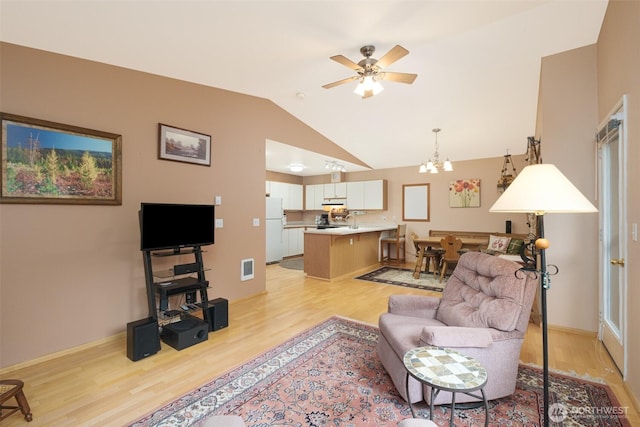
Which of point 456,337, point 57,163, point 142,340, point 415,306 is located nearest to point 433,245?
point 415,306

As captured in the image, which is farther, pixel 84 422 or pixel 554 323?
pixel 554 323

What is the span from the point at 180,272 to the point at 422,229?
5.58 m

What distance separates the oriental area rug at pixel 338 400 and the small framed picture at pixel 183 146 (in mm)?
2419

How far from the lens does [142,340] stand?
2.56m

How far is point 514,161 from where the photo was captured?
5.80 meters

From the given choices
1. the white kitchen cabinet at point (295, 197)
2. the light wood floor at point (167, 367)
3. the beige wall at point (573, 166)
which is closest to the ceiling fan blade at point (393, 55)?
the beige wall at point (573, 166)

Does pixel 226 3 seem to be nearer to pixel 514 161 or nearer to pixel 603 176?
pixel 603 176

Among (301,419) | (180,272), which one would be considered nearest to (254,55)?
(180,272)

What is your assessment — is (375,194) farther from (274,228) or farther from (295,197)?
(274,228)

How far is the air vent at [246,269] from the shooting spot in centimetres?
416

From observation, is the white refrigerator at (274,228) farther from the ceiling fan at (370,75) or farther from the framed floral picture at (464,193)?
the ceiling fan at (370,75)

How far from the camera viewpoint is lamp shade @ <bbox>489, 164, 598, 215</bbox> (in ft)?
Result: 4.69

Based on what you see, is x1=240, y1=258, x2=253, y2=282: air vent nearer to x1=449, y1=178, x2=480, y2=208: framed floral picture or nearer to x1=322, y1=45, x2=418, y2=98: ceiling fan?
x1=322, y1=45, x2=418, y2=98: ceiling fan

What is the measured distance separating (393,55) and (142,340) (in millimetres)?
3294
